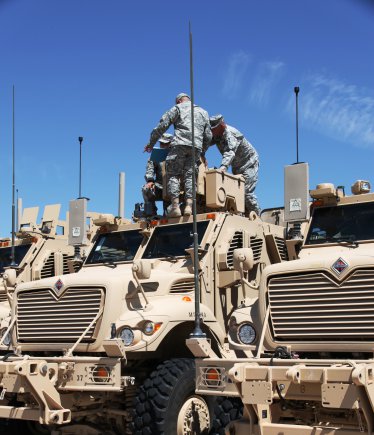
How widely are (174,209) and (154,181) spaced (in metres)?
1.21

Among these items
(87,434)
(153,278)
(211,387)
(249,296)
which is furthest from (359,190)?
(87,434)

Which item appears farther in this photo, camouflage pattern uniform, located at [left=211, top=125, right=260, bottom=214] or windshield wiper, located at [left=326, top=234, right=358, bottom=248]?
camouflage pattern uniform, located at [left=211, top=125, right=260, bottom=214]

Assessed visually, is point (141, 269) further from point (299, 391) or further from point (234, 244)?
point (299, 391)

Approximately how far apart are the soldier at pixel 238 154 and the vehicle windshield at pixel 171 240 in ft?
4.27

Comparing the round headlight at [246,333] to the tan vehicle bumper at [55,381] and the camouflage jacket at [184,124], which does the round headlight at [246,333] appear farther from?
the camouflage jacket at [184,124]

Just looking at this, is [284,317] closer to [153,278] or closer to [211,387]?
[211,387]

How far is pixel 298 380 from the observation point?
524cm

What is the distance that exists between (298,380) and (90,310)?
2.90m

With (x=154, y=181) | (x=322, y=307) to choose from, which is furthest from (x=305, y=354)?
(x=154, y=181)

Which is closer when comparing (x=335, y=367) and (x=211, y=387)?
(x=335, y=367)

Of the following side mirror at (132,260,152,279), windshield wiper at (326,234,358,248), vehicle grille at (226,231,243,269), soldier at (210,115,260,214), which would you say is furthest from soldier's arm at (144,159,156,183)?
windshield wiper at (326,234,358,248)

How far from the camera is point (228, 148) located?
1056cm

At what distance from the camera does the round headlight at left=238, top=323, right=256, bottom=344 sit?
21.0 feet

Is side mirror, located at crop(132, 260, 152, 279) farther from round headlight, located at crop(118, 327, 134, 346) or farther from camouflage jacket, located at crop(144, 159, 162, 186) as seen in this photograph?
camouflage jacket, located at crop(144, 159, 162, 186)
